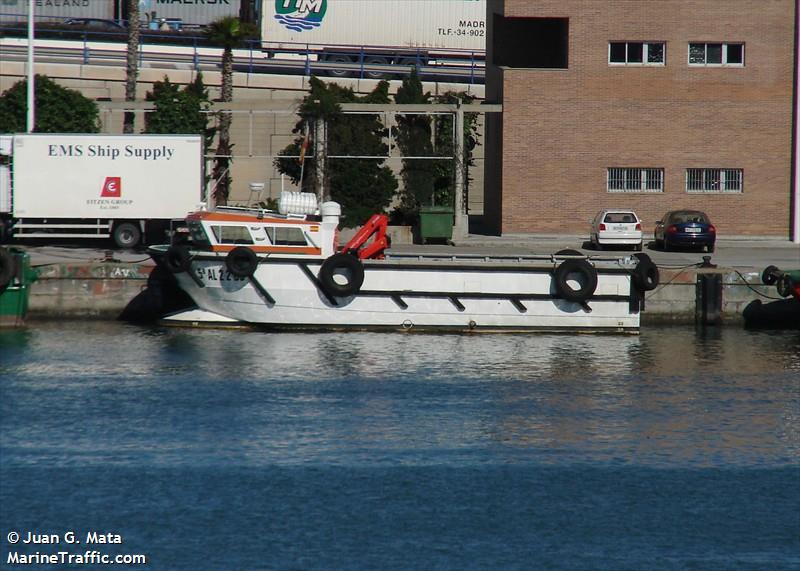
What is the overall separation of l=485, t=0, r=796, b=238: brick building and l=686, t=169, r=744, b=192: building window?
0.04 m

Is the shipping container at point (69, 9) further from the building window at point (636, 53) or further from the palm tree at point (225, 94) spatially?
the building window at point (636, 53)

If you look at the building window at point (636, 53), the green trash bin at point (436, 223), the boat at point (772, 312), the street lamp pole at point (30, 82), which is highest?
the building window at point (636, 53)

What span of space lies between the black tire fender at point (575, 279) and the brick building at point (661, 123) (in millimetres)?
15428

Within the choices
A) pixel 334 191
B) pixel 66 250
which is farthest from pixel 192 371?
pixel 334 191

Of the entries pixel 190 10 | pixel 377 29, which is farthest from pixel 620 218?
pixel 190 10

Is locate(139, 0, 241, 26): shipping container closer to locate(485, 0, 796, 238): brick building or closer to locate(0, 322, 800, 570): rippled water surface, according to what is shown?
locate(485, 0, 796, 238): brick building

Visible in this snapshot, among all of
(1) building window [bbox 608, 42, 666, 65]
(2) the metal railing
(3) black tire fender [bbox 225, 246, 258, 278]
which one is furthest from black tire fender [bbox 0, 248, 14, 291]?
(2) the metal railing

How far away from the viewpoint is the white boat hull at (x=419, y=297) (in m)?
31.5

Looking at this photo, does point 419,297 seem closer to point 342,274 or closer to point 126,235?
point 342,274

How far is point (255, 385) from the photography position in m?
26.9

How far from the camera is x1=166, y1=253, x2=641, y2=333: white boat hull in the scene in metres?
31.5

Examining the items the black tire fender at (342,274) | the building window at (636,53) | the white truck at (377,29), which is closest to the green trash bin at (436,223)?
the building window at (636,53)

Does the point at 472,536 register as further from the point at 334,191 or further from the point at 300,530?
the point at 334,191

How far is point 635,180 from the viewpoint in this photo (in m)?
47.2
